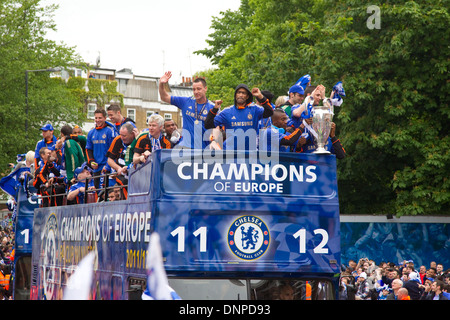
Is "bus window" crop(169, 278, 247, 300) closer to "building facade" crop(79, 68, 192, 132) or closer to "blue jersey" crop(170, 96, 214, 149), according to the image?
"blue jersey" crop(170, 96, 214, 149)

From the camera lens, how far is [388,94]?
2478cm

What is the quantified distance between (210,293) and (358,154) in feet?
59.0

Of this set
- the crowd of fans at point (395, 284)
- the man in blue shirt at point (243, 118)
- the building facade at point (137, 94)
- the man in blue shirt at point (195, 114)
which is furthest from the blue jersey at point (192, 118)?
the building facade at point (137, 94)

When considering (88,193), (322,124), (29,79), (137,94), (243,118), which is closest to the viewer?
(322,124)

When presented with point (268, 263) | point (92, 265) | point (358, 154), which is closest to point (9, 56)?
point (358, 154)

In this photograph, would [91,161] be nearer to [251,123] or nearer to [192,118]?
[192,118]

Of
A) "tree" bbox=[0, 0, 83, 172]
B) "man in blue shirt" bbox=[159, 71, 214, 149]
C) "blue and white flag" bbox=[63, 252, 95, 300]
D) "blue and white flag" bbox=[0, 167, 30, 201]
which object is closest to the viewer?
"man in blue shirt" bbox=[159, 71, 214, 149]

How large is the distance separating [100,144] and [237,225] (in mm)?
5095

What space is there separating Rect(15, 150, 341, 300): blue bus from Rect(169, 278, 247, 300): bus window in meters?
0.01

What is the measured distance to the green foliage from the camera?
77.7ft

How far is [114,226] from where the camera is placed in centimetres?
970

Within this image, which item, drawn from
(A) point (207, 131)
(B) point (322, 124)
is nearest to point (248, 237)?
(B) point (322, 124)

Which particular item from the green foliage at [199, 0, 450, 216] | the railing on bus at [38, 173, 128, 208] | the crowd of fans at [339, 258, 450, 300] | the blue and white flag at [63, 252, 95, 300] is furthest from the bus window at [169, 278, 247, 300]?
the green foliage at [199, 0, 450, 216]
